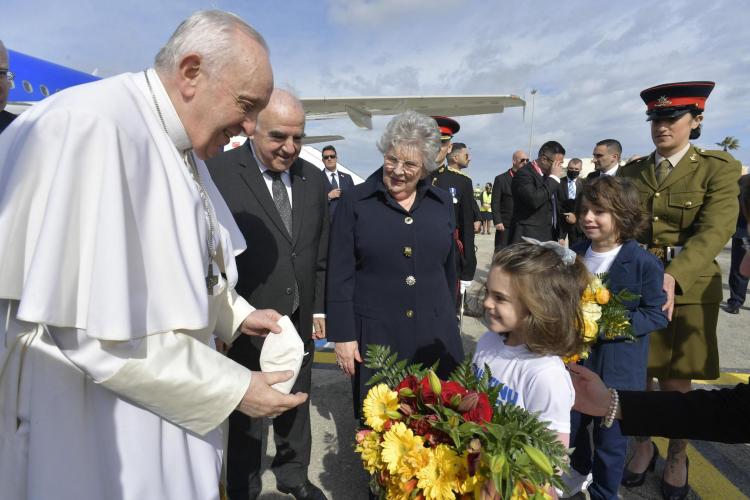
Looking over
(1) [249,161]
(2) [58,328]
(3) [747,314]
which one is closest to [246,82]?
(2) [58,328]

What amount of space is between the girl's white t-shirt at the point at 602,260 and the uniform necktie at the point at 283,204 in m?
1.72

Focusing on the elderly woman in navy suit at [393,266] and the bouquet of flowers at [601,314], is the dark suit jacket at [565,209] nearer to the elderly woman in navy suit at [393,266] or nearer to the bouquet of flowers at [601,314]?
the bouquet of flowers at [601,314]

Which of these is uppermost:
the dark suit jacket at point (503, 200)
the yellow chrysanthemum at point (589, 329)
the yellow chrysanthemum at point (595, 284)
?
the dark suit jacket at point (503, 200)

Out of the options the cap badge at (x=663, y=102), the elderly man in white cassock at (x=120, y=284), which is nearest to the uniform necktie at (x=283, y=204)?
the elderly man in white cassock at (x=120, y=284)

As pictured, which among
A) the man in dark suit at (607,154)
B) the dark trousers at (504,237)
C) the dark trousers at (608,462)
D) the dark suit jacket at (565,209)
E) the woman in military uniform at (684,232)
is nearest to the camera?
the dark trousers at (608,462)

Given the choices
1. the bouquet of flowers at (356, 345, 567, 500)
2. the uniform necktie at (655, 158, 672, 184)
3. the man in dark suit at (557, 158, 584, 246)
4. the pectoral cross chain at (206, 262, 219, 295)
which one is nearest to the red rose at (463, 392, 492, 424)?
the bouquet of flowers at (356, 345, 567, 500)

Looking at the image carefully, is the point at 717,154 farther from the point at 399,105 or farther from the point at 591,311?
the point at 399,105

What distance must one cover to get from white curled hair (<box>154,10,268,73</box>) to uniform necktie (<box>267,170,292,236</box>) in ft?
4.03

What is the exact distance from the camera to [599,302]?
199 centimetres

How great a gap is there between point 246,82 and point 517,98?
80.8 feet

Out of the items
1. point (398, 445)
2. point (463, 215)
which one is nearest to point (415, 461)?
point (398, 445)

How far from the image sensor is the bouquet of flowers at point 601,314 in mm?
1946

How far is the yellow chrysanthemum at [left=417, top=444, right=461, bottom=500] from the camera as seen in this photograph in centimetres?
125

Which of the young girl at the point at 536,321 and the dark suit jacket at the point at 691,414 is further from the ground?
the young girl at the point at 536,321
